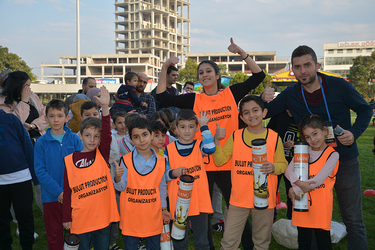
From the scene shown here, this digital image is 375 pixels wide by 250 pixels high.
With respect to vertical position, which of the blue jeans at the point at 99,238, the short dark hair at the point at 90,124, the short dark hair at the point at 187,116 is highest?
the short dark hair at the point at 187,116

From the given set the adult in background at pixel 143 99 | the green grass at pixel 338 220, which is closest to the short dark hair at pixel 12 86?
the green grass at pixel 338 220

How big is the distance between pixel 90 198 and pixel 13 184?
118 centimetres

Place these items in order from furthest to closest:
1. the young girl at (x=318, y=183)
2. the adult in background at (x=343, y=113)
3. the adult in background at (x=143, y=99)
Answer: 1. the adult in background at (x=143, y=99)
2. the adult in background at (x=343, y=113)
3. the young girl at (x=318, y=183)

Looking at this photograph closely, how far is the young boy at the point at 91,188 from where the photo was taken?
301 cm

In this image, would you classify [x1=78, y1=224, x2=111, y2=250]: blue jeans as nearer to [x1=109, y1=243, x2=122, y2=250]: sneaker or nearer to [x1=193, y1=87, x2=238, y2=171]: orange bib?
[x1=109, y1=243, x2=122, y2=250]: sneaker

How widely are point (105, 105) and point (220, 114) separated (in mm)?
1460

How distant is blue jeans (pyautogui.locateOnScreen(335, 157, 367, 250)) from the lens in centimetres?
307

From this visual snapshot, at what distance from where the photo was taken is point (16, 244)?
420 centimetres

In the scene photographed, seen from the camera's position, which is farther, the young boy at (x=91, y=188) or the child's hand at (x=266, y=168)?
the young boy at (x=91, y=188)

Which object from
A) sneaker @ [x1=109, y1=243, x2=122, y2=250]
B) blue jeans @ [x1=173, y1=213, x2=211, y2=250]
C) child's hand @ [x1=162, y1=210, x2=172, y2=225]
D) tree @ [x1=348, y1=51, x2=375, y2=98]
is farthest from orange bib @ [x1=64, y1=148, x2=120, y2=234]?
tree @ [x1=348, y1=51, x2=375, y2=98]

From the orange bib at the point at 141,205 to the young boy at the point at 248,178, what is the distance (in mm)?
793

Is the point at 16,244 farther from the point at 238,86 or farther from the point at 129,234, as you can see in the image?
the point at 238,86

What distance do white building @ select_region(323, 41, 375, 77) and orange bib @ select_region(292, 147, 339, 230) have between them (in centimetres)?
9387

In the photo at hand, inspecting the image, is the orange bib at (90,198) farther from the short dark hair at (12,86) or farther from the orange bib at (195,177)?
the short dark hair at (12,86)
